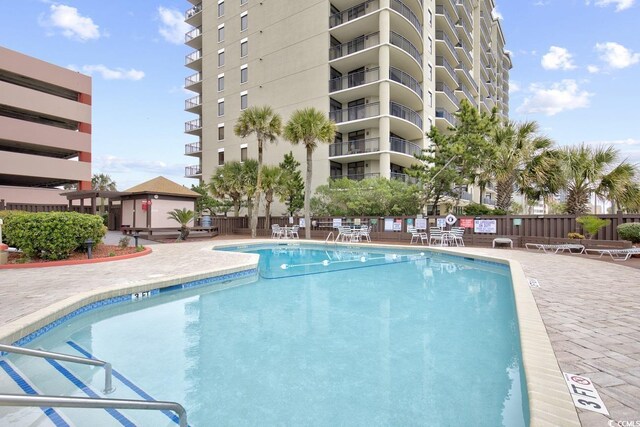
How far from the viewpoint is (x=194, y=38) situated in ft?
120

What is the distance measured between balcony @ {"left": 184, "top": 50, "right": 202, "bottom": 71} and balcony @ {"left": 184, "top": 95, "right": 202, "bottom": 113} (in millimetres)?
3310

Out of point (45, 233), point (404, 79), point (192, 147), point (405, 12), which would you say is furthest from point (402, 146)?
point (192, 147)

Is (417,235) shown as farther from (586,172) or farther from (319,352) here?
(319,352)

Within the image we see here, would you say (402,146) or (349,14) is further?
(349,14)

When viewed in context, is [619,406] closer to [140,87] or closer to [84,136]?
[140,87]

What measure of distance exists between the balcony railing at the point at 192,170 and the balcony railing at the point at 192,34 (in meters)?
13.9

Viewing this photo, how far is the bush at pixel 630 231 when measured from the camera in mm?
11711

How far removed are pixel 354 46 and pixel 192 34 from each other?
21297mm

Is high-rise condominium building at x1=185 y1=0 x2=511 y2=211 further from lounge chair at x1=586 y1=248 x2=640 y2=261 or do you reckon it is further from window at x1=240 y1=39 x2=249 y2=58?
lounge chair at x1=586 y1=248 x2=640 y2=261

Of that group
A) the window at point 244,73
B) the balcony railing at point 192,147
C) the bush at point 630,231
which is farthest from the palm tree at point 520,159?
the balcony railing at point 192,147

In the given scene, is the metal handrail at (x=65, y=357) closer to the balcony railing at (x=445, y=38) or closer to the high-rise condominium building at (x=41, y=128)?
the high-rise condominium building at (x=41, y=128)

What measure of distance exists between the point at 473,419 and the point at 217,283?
22.0 feet

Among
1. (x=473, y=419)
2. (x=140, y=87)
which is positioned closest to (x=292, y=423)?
(x=473, y=419)

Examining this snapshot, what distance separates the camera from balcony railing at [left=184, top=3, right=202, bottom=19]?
36956 mm
